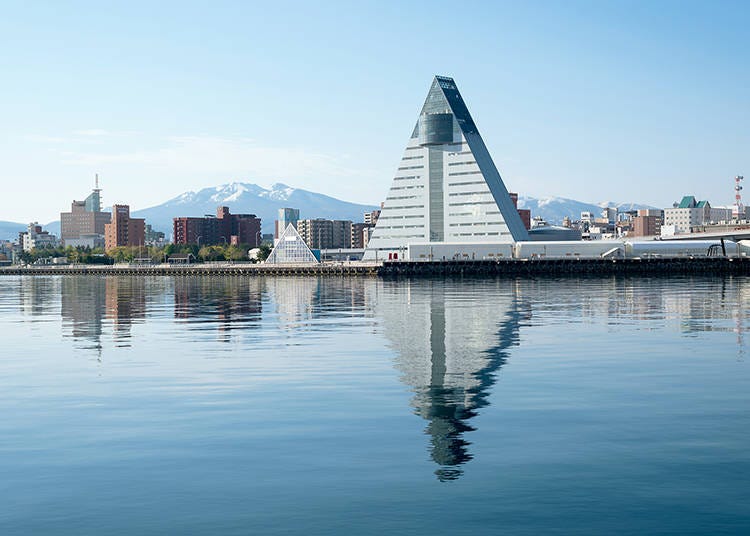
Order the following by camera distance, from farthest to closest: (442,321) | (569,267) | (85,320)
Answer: (569,267) → (85,320) → (442,321)

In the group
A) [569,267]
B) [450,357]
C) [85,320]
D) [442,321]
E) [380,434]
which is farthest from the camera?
[569,267]

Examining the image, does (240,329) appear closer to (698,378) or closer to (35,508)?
(698,378)

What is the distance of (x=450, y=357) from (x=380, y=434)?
14149mm

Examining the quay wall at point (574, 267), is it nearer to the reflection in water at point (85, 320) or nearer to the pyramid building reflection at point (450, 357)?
the reflection in water at point (85, 320)

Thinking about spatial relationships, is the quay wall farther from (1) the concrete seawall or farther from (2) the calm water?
(2) the calm water

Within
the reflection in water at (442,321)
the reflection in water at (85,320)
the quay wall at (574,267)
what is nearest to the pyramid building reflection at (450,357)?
the reflection in water at (442,321)

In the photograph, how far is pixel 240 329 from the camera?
48094 millimetres

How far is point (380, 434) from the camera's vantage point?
19422 millimetres

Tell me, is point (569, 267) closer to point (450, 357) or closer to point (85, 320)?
point (85, 320)

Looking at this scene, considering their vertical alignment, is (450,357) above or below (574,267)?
below

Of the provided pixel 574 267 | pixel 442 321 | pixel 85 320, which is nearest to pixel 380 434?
pixel 442 321

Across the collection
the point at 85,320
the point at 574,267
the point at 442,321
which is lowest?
the point at 85,320

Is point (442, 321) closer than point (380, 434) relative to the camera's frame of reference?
No

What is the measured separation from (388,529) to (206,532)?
9.22ft
